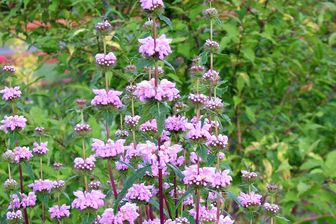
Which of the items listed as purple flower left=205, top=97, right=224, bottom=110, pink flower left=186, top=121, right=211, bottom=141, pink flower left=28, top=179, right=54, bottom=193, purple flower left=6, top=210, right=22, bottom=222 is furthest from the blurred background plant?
pink flower left=186, top=121, right=211, bottom=141

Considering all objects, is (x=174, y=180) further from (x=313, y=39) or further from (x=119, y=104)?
(x=313, y=39)

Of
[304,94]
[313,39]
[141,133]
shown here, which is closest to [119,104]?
[141,133]

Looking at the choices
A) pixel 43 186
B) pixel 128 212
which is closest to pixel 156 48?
pixel 128 212

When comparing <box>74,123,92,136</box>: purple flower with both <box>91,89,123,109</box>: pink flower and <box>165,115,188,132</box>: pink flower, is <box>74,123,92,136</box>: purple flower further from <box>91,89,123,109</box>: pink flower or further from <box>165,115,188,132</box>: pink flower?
<box>165,115,188,132</box>: pink flower

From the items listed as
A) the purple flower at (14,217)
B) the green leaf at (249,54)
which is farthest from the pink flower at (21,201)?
the green leaf at (249,54)

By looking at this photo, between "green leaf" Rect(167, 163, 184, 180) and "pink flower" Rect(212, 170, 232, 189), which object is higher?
"green leaf" Rect(167, 163, 184, 180)

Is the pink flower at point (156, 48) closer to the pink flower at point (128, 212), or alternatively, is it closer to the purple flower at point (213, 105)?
the purple flower at point (213, 105)

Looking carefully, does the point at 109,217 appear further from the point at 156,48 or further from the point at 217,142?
the point at 156,48
